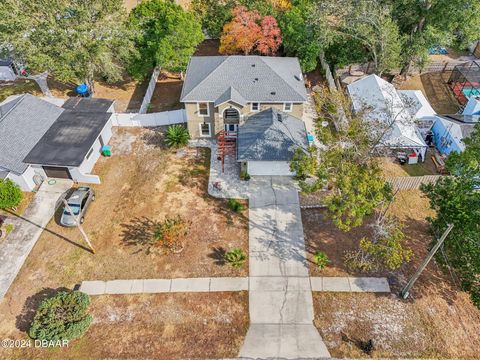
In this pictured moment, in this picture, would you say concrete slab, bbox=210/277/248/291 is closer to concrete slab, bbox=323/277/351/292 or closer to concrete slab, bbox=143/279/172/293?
concrete slab, bbox=143/279/172/293

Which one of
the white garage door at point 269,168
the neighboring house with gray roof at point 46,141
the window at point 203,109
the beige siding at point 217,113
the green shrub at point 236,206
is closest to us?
the green shrub at point 236,206

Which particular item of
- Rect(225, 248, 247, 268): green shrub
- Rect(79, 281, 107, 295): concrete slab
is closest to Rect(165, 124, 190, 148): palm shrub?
Rect(225, 248, 247, 268): green shrub

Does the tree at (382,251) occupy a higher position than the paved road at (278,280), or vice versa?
the tree at (382,251)

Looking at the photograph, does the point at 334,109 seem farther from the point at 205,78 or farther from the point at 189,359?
the point at 189,359

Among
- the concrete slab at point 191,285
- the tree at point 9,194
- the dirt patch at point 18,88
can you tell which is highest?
the tree at point 9,194

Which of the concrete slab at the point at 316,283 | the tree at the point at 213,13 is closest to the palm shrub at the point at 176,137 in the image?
the concrete slab at the point at 316,283

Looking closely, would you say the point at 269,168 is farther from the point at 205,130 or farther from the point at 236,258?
the point at 236,258

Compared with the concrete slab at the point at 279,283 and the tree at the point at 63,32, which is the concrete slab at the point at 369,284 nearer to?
the concrete slab at the point at 279,283
